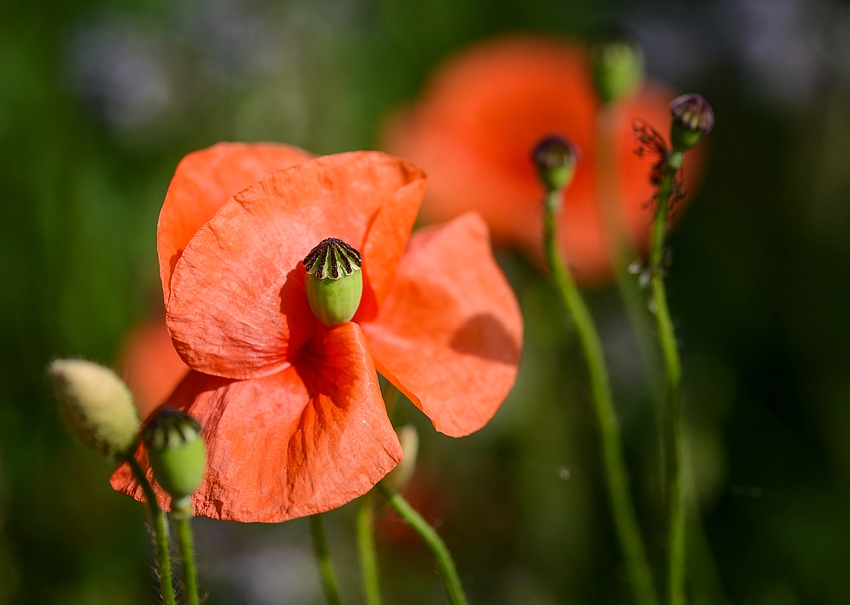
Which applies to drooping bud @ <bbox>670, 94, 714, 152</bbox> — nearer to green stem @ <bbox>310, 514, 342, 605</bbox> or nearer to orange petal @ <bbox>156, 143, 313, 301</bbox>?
orange petal @ <bbox>156, 143, 313, 301</bbox>

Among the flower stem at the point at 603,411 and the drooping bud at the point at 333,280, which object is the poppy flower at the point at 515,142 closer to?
the flower stem at the point at 603,411

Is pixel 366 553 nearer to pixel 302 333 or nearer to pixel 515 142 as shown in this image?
pixel 302 333

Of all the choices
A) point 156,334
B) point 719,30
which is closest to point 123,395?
point 156,334

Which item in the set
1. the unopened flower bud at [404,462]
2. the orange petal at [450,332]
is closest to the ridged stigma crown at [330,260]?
the orange petal at [450,332]

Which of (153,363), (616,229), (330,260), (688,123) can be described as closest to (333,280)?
(330,260)

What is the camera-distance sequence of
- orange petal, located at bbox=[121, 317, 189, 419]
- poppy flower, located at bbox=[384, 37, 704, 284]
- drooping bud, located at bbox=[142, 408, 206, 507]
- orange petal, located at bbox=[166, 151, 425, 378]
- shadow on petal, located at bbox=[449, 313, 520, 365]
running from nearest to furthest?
drooping bud, located at bbox=[142, 408, 206, 507], orange petal, located at bbox=[166, 151, 425, 378], shadow on petal, located at bbox=[449, 313, 520, 365], orange petal, located at bbox=[121, 317, 189, 419], poppy flower, located at bbox=[384, 37, 704, 284]

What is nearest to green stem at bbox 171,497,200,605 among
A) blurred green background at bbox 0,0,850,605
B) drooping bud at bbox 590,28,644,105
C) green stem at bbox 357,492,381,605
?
green stem at bbox 357,492,381,605
